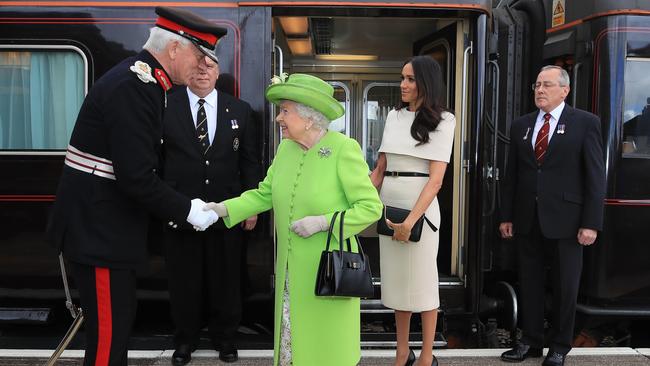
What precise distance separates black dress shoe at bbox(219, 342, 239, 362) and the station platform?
0.03 m

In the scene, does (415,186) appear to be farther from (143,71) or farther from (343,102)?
(343,102)

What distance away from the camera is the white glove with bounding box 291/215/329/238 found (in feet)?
7.48

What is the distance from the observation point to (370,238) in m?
6.70

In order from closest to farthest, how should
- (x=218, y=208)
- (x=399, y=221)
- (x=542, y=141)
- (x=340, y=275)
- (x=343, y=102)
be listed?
1. (x=340, y=275)
2. (x=218, y=208)
3. (x=399, y=221)
4. (x=542, y=141)
5. (x=343, y=102)

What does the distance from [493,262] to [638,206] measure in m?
1.23

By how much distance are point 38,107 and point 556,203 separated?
324 centimetres

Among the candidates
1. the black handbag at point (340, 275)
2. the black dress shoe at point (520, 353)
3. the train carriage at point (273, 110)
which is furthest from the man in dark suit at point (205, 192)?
the black dress shoe at point (520, 353)

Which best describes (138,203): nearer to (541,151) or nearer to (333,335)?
(333,335)

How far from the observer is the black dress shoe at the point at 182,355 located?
3.22 m

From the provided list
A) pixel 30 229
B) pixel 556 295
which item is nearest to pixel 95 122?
pixel 30 229

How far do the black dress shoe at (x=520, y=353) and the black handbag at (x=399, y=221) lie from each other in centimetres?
96

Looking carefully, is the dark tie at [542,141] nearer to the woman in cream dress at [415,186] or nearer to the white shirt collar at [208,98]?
the woman in cream dress at [415,186]

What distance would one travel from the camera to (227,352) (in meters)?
3.30

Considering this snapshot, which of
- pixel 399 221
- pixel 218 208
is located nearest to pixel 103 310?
pixel 218 208
